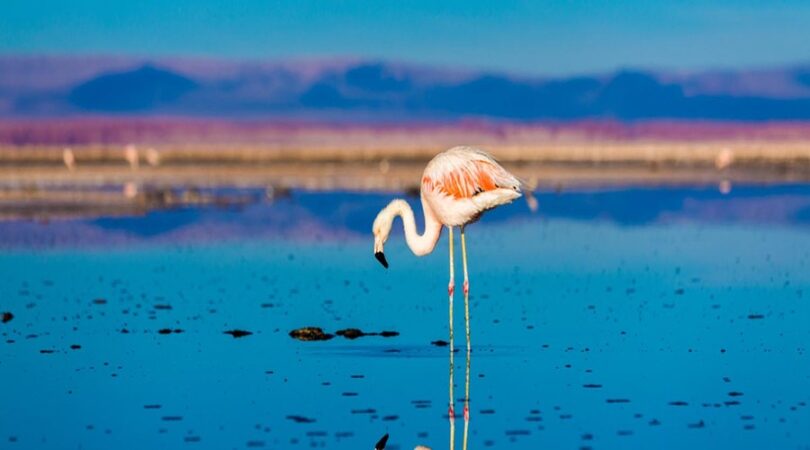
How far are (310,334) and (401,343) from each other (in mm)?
814

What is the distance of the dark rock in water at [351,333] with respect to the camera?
13.6 metres

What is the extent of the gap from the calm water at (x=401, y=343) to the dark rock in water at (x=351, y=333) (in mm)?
215

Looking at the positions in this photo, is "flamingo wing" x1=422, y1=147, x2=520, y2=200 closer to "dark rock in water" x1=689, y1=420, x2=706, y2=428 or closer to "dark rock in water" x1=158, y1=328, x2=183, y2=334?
"dark rock in water" x1=158, y1=328, x2=183, y2=334

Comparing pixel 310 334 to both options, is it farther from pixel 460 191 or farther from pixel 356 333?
pixel 460 191

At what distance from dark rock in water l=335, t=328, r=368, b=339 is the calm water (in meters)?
0.21

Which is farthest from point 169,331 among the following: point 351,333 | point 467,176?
point 467,176

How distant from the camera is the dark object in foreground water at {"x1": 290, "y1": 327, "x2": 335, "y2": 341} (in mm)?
13522

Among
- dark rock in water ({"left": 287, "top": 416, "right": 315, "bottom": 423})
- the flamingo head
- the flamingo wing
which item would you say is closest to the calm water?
dark rock in water ({"left": 287, "top": 416, "right": 315, "bottom": 423})

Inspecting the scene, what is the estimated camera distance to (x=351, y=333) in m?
13.7

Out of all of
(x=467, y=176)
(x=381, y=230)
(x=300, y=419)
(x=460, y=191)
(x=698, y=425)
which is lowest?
(x=698, y=425)

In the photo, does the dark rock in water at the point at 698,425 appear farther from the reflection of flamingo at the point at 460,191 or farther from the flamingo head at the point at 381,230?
the flamingo head at the point at 381,230

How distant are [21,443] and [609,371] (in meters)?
4.17

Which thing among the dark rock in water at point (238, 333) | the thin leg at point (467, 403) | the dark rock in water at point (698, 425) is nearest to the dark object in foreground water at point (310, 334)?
the dark rock in water at point (238, 333)

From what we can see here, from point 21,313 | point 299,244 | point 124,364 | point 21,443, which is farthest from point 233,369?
point 299,244
